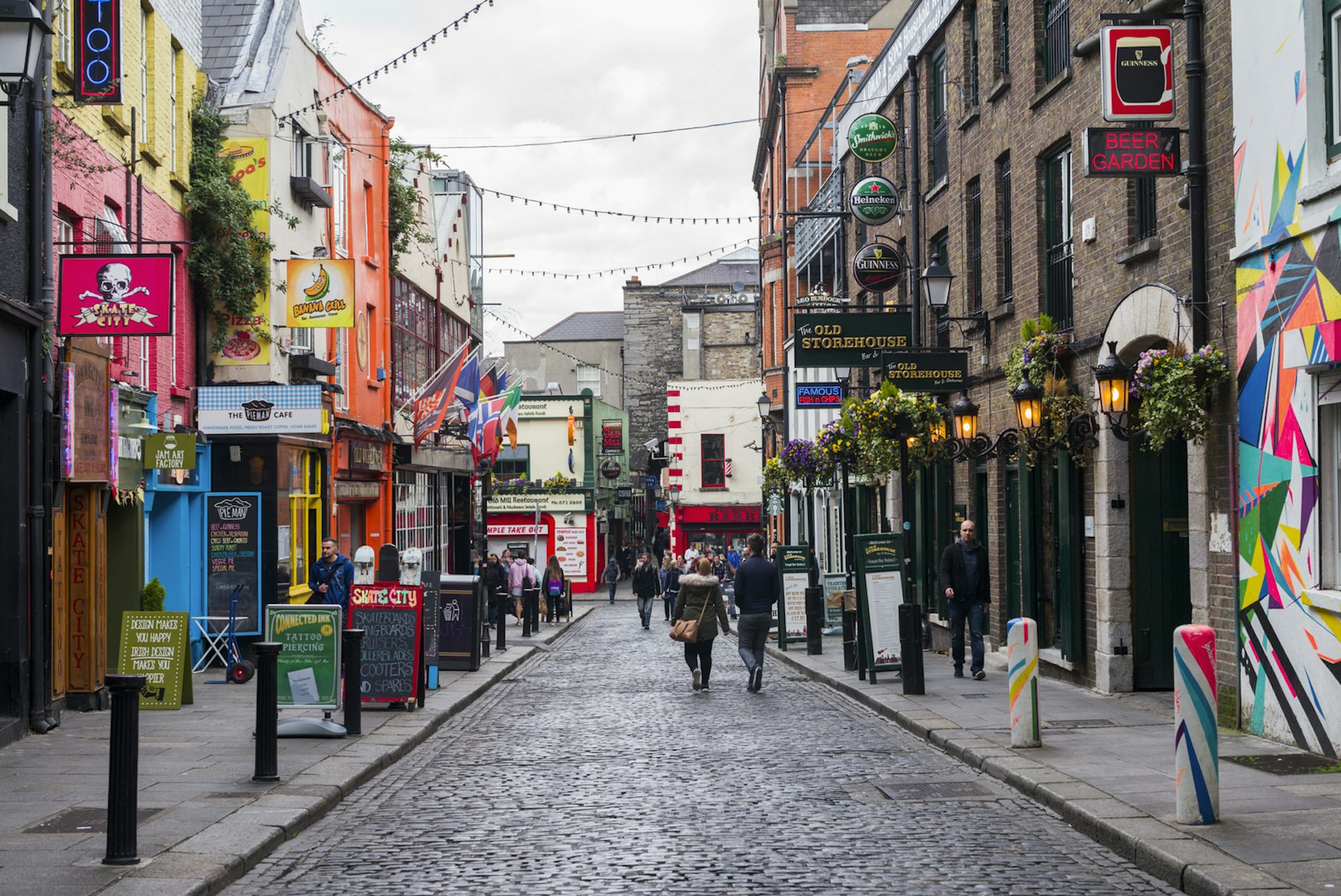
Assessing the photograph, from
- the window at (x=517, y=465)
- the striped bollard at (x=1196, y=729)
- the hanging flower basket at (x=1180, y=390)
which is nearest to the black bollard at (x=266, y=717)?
the striped bollard at (x=1196, y=729)

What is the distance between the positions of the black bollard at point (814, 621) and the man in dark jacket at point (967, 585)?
5222mm

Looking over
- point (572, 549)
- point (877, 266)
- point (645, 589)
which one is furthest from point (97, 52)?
point (572, 549)

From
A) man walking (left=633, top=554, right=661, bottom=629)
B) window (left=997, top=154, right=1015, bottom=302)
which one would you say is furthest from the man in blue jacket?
man walking (left=633, top=554, right=661, bottom=629)

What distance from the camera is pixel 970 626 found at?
17750 millimetres

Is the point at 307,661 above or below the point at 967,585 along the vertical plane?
below

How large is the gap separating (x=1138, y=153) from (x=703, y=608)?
7.67 m

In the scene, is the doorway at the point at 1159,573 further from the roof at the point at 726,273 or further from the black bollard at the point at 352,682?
the roof at the point at 726,273

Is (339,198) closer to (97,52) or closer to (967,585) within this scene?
(97,52)

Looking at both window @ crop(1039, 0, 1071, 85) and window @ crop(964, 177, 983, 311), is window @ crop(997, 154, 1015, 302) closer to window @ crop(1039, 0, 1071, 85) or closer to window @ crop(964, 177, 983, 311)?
window @ crop(964, 177, 983, 311)

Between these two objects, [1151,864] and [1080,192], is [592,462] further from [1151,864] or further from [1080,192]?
[1151,864]

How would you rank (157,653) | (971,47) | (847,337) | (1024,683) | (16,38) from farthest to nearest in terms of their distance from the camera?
(847,337) < (971,47) < (157,653) < (1024,683) < (16,38)

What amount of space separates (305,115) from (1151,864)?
65.2 feet

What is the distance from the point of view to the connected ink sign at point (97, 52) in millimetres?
14422

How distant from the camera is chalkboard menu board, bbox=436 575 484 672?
19422 millimetres
